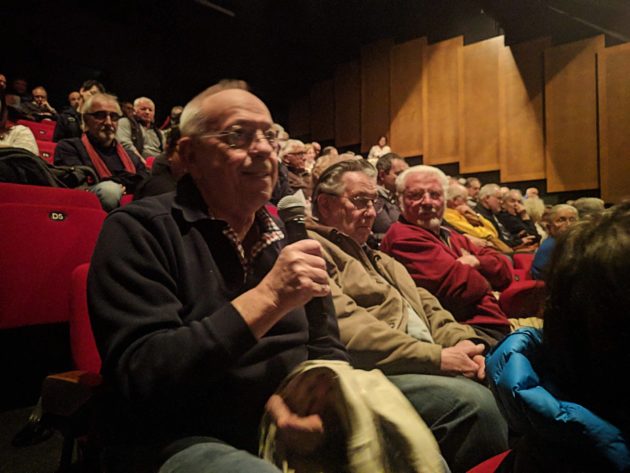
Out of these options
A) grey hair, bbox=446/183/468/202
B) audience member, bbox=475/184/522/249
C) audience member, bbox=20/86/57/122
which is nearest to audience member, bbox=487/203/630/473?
grey hair, bbox=446/183/468/202

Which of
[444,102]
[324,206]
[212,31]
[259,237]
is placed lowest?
[259,237]

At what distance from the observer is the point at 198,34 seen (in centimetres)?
573

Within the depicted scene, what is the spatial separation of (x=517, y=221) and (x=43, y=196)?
3.89 meters

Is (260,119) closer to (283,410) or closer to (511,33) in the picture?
(283,410)

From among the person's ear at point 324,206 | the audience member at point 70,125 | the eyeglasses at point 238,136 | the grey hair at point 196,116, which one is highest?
the audience member at point 70,125

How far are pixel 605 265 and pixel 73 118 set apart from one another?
3.58 meters

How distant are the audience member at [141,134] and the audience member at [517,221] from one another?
10.1 ft

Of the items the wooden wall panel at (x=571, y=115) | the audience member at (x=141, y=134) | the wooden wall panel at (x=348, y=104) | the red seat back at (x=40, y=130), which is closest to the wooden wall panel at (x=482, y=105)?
the wooden wall panel at (x=571, y=115)

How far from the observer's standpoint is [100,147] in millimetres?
2316

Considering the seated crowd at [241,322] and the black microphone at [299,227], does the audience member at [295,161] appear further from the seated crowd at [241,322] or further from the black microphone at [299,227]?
the black microphone at [299,227]

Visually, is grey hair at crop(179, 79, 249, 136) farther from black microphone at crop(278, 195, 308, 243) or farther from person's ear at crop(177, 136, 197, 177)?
black microphone at crop(278, 195, 308, 243)

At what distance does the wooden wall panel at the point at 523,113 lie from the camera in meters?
5.61

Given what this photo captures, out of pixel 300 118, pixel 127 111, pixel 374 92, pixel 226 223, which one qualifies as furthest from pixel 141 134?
pixel 300 118

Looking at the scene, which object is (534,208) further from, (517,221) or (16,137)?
(16,137)
